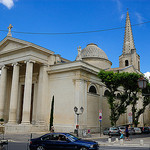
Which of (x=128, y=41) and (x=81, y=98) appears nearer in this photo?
(x=81, y=98)

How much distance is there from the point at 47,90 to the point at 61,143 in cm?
2162

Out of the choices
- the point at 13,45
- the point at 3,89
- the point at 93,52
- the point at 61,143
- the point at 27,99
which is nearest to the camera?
the point at 61,143

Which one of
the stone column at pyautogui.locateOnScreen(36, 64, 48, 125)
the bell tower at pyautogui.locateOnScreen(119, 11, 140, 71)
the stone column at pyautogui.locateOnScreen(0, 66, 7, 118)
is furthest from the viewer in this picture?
the bell tower at pyautogui.locateOnScreen(119, 11, 140, 71)

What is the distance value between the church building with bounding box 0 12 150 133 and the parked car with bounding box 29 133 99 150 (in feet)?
54.1

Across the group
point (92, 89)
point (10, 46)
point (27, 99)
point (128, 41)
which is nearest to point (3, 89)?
point (27, 99)

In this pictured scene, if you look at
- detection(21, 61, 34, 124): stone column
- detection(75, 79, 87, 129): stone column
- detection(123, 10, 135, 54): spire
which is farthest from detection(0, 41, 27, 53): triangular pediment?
detection(123, 10, 135, 54): spire

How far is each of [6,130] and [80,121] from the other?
10757 mm

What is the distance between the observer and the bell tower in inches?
2178

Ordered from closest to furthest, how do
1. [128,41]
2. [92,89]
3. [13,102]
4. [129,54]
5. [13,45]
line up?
[13,102] < [92,89] < [13,45] < [129,54] < [128,41]

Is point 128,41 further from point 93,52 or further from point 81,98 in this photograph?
point 81,98

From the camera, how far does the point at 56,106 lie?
31.7 meters

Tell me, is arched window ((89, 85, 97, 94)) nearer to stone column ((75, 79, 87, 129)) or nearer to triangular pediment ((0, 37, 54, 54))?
stone column ((75, 79, 87, 129))

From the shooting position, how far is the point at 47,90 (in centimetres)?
3306

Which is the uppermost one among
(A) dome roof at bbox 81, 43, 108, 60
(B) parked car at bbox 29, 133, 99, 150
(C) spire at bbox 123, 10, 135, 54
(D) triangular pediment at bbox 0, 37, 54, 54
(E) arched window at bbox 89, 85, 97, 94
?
(C) spire at bbox 123, 10, 135, 54
